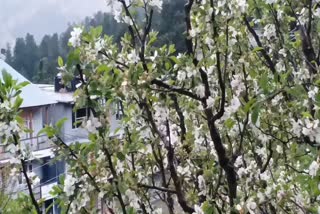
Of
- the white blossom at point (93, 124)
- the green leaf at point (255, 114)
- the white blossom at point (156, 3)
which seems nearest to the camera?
the green leaf at point (255, 114)

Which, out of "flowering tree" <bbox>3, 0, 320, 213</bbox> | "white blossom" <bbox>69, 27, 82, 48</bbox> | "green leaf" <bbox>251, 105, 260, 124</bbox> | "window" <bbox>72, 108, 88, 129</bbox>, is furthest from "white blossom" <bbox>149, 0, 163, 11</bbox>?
"green leaf" <bbox>251, 105, 260, 124</bbox>

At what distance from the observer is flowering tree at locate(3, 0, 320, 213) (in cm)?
97

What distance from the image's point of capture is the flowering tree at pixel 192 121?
972mm

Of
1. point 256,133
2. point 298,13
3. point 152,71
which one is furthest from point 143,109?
point 298,13

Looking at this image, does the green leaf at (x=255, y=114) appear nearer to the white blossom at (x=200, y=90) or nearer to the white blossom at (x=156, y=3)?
the white blossom at (x=200, y=90)

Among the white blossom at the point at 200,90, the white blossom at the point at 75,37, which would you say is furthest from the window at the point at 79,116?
the white blossom at the point at 200,90

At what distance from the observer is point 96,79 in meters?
0.95

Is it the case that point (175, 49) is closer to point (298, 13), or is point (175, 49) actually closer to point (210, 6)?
point (210, 6)

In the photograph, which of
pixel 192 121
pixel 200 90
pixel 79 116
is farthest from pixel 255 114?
pixel 192 121

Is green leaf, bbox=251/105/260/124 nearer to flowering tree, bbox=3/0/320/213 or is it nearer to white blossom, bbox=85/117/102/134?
flowering tree, bbox=3/0/320/213

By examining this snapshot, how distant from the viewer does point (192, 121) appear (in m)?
1.52

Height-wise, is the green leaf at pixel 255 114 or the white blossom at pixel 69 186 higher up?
the green leaf at pixel 255 114

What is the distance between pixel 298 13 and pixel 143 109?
69 centimetres

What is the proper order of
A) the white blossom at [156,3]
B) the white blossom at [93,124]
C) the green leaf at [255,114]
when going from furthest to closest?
the white blossom at [156,3] → the white blossom at [93,124] → the green leaf at [255,114]
